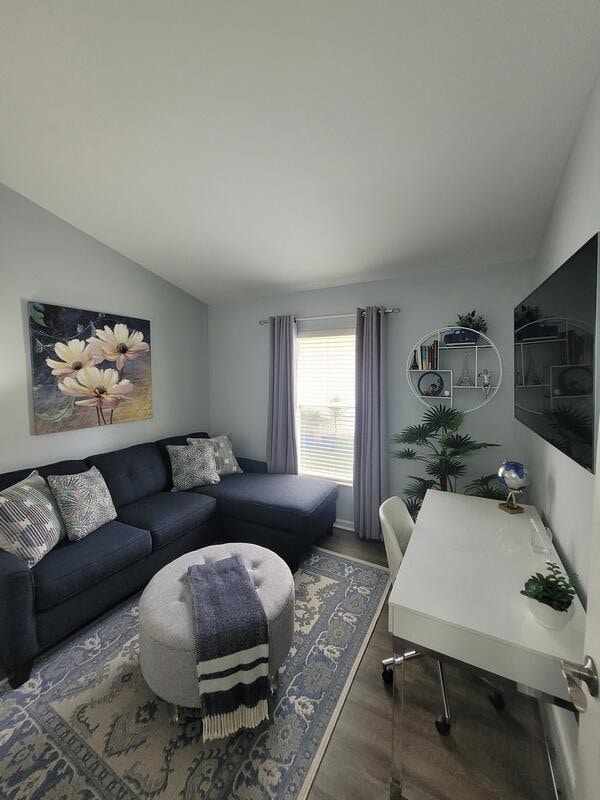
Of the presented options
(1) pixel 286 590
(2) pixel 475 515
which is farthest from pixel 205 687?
(2) pixel 475 515

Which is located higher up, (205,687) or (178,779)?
(205,687)

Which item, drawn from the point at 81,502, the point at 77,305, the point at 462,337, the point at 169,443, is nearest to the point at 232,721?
the point at 81,502

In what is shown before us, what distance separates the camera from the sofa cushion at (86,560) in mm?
1719

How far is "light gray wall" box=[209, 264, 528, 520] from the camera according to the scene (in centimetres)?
251

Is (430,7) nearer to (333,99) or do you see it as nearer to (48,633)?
(333,99)

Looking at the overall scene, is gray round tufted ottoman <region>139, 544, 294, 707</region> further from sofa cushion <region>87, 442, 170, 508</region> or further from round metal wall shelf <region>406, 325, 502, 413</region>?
round metal wall shelf <region>406, 325, 502, 413</region>

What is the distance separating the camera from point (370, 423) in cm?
290

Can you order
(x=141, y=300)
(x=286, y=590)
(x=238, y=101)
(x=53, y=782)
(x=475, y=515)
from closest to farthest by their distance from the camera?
1. (x=53, y=782)
2. (x=238, y=101)
3. (x=286, y=590)
4. (x=475, y=515)
5. (x=141, y=300)

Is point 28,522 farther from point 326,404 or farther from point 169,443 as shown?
point 326,404

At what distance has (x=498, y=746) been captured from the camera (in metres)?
1.31

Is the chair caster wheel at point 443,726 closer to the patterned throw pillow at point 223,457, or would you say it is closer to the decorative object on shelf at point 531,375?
the decorative object on shelf at point 531,375

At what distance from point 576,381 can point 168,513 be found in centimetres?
262

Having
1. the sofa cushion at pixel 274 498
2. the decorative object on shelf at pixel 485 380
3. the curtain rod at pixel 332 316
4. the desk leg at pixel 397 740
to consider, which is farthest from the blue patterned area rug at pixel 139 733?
the curtain rod at pixel 332 316

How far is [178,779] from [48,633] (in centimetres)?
106
